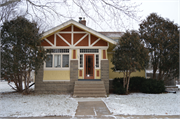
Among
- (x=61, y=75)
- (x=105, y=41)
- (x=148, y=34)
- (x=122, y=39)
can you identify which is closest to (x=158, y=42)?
(x=148, y=34)

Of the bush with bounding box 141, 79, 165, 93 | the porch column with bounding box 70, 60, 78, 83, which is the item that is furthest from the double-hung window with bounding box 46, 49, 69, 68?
the bush with bounding box 141, 79, 165, 93

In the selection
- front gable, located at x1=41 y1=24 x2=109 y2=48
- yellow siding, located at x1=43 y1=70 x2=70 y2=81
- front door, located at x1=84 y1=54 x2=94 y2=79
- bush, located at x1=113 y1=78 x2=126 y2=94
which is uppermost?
front gable, located at x1=41 y1=24 x2=109 y2=48

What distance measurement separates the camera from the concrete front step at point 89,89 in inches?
379

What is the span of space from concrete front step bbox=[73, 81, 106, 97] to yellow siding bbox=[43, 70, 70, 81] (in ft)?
3.58

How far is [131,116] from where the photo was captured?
551 centimetres

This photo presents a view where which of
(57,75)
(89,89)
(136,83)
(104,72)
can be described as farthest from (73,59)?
(136,83)

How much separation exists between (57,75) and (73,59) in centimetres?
174

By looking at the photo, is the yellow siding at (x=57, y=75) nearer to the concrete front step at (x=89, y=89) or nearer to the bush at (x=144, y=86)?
the concrete front step at (x=89, y=89)

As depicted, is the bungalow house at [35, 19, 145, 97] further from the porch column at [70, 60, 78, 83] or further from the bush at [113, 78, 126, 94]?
the bush at [113, 78, 126, 94]

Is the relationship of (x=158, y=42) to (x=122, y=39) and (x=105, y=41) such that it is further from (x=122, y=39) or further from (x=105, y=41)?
(x=105, y=41)

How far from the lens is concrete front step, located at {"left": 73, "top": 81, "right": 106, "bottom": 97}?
9.62m

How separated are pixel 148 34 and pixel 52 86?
9295 mm

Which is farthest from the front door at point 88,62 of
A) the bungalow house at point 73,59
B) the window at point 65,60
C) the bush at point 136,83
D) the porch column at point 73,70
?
the bush at point 136,83

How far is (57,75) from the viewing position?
11.2 meters
